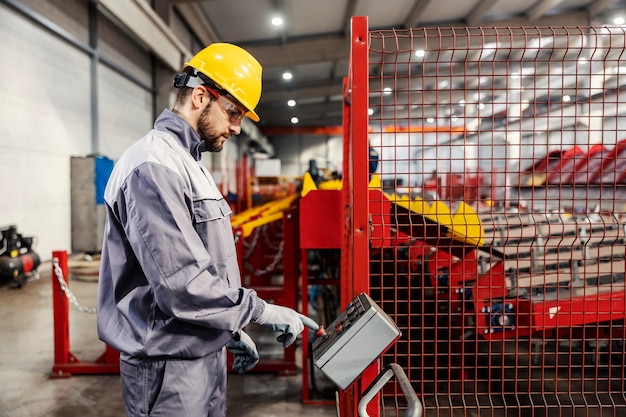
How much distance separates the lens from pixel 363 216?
185 cm

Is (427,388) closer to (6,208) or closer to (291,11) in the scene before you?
(6,208)

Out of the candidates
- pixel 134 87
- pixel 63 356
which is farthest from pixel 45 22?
pixel 63 356

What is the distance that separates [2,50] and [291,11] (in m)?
6.65

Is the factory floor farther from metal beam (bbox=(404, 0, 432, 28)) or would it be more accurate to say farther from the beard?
metal beam (bbox=(404, 0, 432, 28))

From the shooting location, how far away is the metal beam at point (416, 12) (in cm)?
1137

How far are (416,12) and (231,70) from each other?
11664 mm

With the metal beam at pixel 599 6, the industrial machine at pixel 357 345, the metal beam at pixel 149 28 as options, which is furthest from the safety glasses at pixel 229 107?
the metal beam at pixel 599 6

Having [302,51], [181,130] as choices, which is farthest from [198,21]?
[181,130]

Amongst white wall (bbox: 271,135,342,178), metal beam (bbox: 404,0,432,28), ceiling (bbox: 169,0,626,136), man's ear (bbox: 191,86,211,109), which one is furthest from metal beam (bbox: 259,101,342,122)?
man's ear (bbox: 191,86,211,109)

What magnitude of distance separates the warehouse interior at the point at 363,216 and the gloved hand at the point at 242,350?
1.12 feet

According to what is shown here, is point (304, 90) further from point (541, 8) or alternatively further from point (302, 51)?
point (541, 8)

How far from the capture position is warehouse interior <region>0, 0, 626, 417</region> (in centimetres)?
188

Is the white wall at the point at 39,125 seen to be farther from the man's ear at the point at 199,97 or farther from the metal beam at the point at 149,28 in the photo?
the man's ear at the point at 199,97

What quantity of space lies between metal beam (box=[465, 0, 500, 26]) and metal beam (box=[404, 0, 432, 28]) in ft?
5.02
